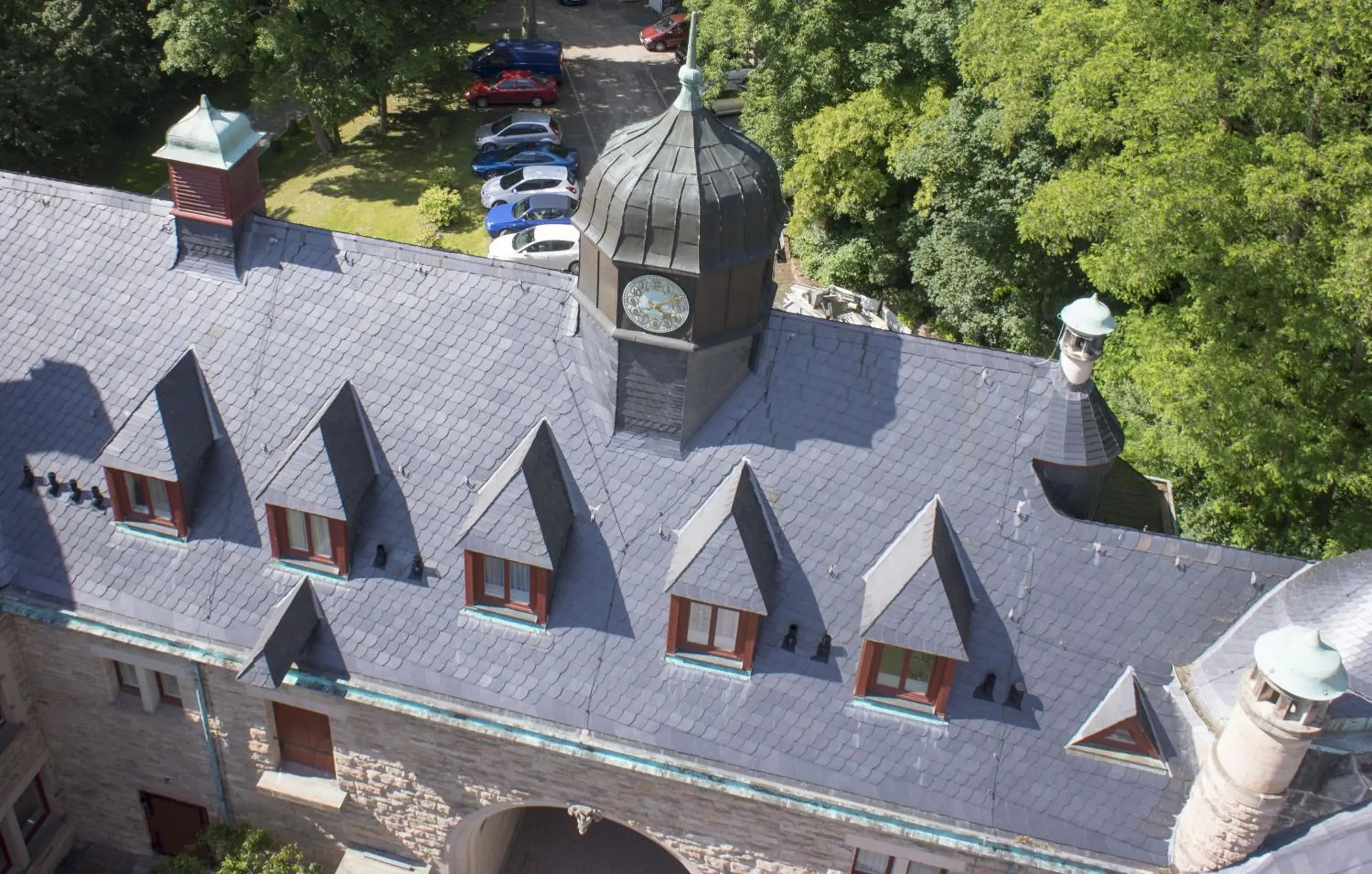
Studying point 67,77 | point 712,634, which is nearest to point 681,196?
point 712,634

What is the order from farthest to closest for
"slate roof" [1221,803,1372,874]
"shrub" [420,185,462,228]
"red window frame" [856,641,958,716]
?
1. "shrub" [420,185,462,228]
2. "red window frame" [856,641,958,716]
3. "slate roof" [1221,803,1372,874]

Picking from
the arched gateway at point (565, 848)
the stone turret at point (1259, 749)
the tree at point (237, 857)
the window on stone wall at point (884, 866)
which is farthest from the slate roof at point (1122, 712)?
the tree at point (237, 857)

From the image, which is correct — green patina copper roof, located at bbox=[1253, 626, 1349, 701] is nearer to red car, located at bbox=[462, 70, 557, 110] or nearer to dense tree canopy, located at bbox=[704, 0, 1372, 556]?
dense tree canopy, located at bbox=[704, 0, 1372, 556]

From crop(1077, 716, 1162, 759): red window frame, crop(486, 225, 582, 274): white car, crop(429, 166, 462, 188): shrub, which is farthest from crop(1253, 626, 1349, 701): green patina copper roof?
crop(429, 166, 462, 188): shrub

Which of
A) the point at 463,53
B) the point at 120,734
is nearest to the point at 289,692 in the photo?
the point at 120,734

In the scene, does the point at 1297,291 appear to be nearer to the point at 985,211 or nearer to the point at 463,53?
the point at 985,211

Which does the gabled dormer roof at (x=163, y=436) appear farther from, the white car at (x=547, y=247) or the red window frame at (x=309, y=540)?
the white car at (x=547, y=247)
